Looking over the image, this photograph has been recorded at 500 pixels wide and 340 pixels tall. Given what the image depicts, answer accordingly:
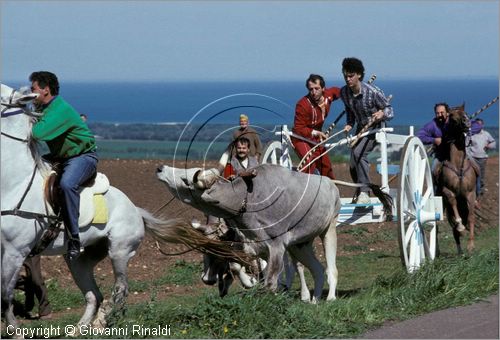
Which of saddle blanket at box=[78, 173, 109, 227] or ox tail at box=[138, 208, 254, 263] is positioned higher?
saddle blanket at box=[78, 173, 109, 227]

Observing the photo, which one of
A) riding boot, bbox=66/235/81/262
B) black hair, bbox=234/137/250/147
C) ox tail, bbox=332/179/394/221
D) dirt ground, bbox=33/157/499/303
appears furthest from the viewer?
dirt ground, bbox=33/157/499/303

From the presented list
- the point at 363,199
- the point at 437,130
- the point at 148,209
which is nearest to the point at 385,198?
the point at 363,199

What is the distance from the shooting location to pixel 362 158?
15406 millimetres

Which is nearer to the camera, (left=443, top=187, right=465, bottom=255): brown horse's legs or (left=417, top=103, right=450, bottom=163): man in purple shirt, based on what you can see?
(left=417, top=103, right=450, bottom=163): man in purple shirt

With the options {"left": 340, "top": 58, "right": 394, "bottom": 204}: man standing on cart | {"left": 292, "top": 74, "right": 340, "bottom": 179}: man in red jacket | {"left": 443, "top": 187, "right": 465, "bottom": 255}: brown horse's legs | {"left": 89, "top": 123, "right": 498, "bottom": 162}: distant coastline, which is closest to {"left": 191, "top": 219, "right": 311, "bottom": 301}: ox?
{"left": 89, "top": 123, "right": 498, "bottom": 162}: distant coastline

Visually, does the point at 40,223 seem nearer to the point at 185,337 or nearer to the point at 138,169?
the point at 185,337

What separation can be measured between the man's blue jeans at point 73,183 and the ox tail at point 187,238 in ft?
3.77

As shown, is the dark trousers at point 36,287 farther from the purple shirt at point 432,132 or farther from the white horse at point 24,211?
the purple shirt at point 432,132

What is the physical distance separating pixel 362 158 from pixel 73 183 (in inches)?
190

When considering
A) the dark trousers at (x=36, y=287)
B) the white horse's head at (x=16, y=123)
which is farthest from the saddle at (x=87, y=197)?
the dark trousers at (x=36, y=287)

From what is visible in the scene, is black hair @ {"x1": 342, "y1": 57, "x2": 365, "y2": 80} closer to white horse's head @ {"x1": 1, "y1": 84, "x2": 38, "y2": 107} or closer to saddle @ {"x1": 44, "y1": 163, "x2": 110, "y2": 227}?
saddle @ {"x1": 44, "y1": 163, "x2": 110, "y2": 227}

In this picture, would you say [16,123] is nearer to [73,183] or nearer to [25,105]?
[25,105]

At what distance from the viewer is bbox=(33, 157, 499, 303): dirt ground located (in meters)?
16.8

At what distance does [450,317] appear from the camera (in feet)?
40.6
